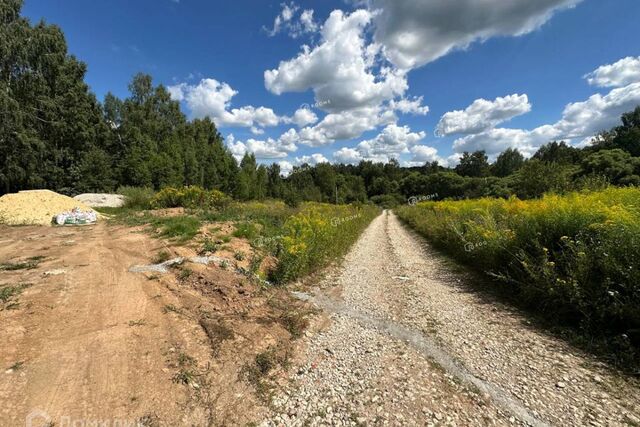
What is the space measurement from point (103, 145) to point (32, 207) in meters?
30.4

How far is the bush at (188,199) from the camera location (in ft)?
51.5

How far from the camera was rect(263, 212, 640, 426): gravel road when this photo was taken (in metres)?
2.82

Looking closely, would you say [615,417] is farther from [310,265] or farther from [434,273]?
[310,265]

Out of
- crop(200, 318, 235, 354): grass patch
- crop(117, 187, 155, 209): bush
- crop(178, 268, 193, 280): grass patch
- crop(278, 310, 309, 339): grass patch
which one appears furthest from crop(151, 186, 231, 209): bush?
crop(200, 318, 235, 354): grass patch

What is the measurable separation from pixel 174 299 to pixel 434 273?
21.3 feet

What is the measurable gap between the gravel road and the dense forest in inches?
370

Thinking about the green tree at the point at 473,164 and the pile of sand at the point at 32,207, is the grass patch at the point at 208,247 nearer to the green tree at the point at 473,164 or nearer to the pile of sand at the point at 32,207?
the pile of sand at the point at 32,207

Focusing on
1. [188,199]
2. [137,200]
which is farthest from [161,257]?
[137,200]

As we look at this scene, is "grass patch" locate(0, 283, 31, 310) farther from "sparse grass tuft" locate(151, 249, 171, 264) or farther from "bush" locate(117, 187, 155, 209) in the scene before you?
"bush" locate(117, 187, 155, 209)

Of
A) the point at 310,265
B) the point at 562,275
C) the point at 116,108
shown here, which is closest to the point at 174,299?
the point at 310,265

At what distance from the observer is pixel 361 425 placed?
2744mm

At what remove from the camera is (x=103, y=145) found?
37625 millimetres

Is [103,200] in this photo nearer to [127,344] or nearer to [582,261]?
[127,344]

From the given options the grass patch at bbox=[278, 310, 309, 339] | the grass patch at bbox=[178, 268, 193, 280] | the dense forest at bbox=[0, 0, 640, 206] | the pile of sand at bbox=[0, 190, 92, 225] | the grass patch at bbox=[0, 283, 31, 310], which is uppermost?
the dense forest at bbox=[0, 0, 640, 206]
